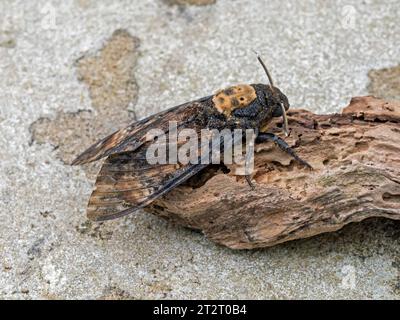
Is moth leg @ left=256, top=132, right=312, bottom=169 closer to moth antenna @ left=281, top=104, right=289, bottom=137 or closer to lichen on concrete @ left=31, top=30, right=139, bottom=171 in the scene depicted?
moth antenna @ left=281, top=104, right=289, bottom=137

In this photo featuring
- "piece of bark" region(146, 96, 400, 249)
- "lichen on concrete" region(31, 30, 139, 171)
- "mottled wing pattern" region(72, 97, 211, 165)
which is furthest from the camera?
"lichen on concrete" region(31, 30, 139, 171)

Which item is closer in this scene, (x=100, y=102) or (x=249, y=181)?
(x=249, y=181)

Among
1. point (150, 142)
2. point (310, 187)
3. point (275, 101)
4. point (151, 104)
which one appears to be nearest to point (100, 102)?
point (151, 104)

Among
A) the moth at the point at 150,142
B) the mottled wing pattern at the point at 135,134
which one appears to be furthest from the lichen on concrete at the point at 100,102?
the moth at the point at 150,142

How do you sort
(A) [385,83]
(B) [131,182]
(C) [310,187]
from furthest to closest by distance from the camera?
(A) [385,83], (B) [131,182], (C) [310,187]

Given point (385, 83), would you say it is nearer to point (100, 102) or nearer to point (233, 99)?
point (233, 99)

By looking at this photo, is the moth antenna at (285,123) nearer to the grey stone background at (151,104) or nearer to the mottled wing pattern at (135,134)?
the mottled wing pattern at (135,134)

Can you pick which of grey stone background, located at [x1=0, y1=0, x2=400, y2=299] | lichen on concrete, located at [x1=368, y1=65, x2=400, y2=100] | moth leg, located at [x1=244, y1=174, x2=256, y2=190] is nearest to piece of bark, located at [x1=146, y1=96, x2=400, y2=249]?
moth leg, located at [x1=244, y1=174, x2=256, y2=190]
